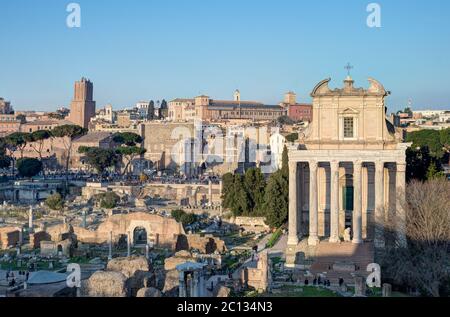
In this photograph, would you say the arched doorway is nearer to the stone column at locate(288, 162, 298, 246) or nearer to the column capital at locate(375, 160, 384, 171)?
the stone column at locate(288, 162, 298, 246)

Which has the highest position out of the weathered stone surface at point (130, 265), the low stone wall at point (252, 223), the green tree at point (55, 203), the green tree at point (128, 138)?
the green tree at point (128, 138)

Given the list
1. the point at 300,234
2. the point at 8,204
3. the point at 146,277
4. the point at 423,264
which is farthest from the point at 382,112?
the point at 8,204

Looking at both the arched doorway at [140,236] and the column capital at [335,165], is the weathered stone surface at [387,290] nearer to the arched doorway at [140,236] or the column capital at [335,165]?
the column capital at [335,165]

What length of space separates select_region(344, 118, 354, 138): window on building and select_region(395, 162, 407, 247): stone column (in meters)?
2.21

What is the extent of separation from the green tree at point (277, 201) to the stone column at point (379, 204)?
6.25 meters

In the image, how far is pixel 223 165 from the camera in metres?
63.1

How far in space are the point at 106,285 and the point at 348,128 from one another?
11.9m

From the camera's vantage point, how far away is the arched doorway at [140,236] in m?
30.5

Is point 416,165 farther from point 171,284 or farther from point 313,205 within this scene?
point 171,284

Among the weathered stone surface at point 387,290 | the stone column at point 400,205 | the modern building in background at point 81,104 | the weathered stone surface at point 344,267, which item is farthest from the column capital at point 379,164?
the modern building in background at point 81,104

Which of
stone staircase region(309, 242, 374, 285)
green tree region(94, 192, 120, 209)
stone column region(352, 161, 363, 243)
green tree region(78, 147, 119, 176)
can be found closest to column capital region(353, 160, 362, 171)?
stone column region(352, 161, 363, 243)

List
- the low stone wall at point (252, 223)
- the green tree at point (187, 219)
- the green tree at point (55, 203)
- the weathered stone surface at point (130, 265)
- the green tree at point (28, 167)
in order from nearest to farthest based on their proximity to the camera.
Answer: the weathered stone surface at point (130, 265)
the low stone wall at point (252, 223)
the green tree at point (187, 219)
the green tree at point (55, 203)
the green tree at point (28, 167)

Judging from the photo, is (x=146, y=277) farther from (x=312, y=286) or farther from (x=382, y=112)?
(x=382, y=112)

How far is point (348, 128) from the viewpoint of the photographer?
2534 centimetres
